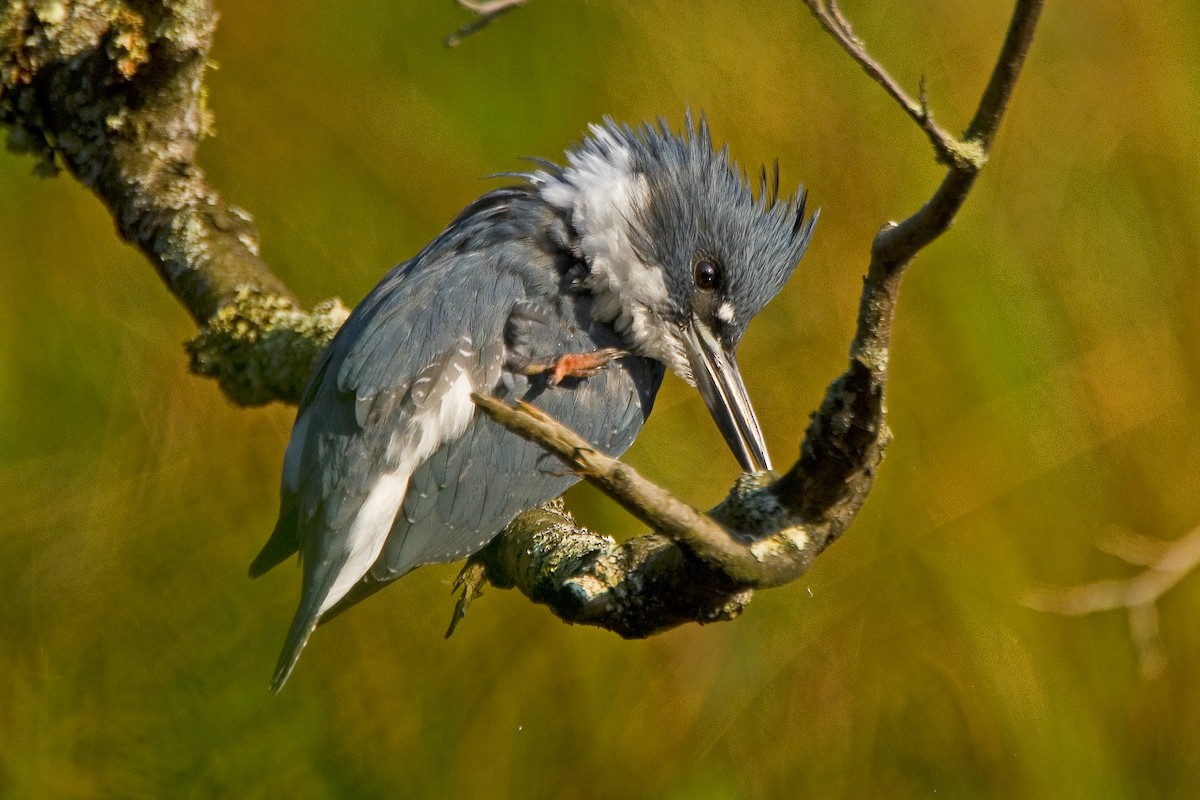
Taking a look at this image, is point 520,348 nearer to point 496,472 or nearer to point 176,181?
point 496,472

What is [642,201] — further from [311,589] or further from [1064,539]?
[1064,539]

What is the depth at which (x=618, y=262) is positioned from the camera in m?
1.69

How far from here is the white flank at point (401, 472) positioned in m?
1.51

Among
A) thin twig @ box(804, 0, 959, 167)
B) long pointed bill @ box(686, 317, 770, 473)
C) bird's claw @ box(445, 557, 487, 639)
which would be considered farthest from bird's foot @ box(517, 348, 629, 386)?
thin twig @ box(804, 0, 959, 167)

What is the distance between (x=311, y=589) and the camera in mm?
1512

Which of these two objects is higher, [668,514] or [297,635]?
[668,514]

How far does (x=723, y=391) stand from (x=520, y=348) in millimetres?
304

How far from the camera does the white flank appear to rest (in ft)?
4.94

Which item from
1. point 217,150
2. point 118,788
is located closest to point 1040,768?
point 118,788

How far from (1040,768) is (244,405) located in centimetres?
143

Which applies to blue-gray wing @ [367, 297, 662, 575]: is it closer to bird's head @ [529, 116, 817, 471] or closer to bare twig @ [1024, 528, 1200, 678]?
bird's head @ [529, 116, 817, 471]

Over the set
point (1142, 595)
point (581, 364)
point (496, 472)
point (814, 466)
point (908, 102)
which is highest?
point (908, 102)

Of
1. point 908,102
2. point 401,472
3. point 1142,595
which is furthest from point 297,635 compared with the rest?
point 1142,595

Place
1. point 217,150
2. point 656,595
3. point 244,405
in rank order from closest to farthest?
point 656,595 < point 244,405 < point 217,150
